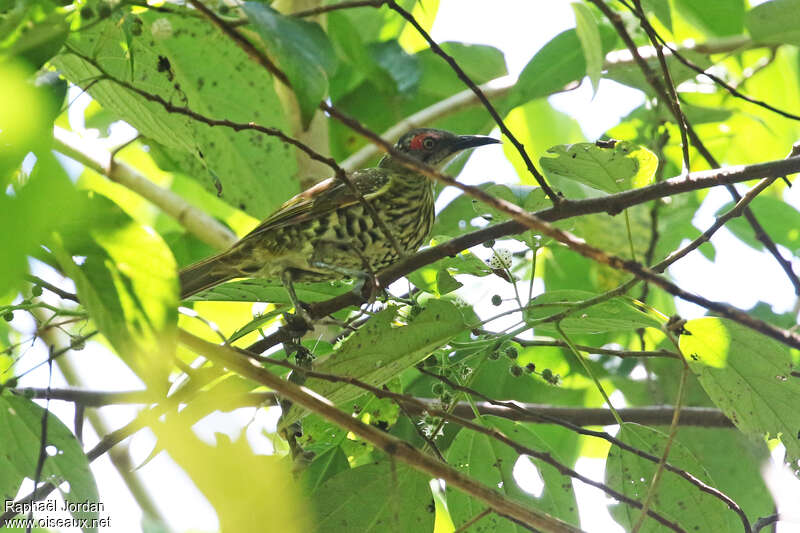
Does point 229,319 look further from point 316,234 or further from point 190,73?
point 190,73

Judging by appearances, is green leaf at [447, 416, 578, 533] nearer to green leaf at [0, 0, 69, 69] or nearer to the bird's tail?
the bird's tail

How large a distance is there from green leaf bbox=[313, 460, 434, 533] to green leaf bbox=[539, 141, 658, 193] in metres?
1.02

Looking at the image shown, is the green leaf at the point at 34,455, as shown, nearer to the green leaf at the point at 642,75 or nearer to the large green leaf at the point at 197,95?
the large green leaf at the point at 197,95

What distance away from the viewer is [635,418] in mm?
3656

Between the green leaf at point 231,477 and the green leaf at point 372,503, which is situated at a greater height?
the green leaf at point 372,503

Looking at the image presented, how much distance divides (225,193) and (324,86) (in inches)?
68.9

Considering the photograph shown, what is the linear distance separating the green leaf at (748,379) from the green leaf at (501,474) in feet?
1.70

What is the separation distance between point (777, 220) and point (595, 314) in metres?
2.18

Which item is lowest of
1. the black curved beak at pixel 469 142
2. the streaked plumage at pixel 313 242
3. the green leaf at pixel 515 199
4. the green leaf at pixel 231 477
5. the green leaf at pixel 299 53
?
the green leaf at pixel 231 477

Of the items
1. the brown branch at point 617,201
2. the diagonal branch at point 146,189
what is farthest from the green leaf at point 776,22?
the diagonal branch at point 146,189

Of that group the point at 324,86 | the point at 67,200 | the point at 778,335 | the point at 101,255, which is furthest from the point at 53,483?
the point at 778,335

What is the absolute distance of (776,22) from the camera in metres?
3.48

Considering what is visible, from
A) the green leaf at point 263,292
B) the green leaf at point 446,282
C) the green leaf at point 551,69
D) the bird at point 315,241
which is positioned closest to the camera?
the green leaf at point 446,282

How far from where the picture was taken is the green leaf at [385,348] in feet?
7.93
